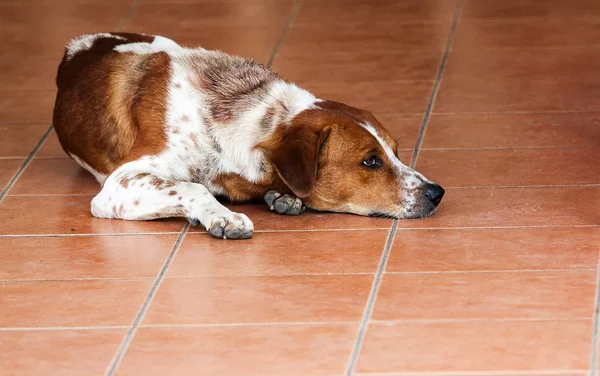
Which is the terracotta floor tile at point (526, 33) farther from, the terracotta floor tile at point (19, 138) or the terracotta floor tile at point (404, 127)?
the terracotta floor tile at point (19, 138)

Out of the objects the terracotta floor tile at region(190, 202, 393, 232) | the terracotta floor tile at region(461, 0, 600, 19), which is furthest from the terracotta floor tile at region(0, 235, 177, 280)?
the terracotta floor tile at region(461, 0, 600, 19)

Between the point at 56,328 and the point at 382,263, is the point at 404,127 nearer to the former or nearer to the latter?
the point at 382,263

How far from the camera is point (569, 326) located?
10.7 feet

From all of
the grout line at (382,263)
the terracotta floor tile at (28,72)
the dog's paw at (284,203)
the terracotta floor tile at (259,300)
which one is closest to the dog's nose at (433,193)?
the grout line at (382,263)

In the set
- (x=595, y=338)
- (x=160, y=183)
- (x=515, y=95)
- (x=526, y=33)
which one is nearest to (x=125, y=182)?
(x=160, y=183)

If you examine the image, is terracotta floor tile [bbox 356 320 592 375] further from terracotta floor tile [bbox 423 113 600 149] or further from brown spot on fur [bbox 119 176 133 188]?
terracotta floor tile [bbox 423 113 600 149]

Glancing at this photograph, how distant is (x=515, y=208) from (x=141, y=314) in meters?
1.50

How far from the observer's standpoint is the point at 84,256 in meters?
4.06

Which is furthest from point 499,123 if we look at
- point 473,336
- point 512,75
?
point 473,336

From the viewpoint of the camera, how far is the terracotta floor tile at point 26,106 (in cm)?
562

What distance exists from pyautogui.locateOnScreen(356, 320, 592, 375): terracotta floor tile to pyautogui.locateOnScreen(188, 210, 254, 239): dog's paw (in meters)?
0.87

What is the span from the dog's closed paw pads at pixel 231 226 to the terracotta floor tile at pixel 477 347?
871mm

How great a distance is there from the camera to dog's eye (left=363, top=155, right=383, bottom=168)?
13.8ft

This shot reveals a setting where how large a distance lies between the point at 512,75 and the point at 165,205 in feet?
7.61
